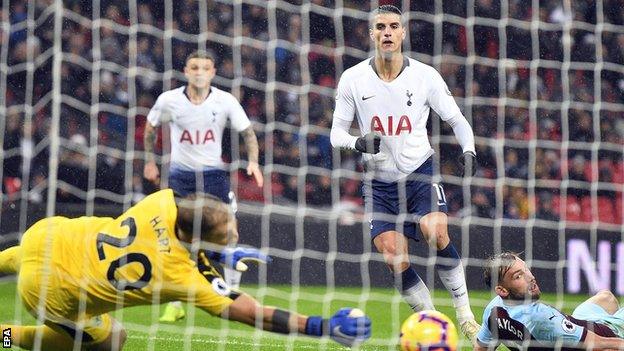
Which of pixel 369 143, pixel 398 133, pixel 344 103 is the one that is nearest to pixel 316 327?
pixel 369 143

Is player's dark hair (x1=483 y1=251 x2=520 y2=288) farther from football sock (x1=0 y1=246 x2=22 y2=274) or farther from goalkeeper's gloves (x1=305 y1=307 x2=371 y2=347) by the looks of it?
football sock (x1=0 y1=246 x2=22 y2=274)

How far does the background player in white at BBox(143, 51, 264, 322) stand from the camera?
9508mm

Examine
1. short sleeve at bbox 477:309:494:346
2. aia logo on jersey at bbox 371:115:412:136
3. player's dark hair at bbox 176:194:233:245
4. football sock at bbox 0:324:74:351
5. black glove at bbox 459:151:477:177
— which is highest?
aia logo on jersey at bbox 371:115:412:136

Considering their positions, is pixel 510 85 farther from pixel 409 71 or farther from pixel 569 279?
pixel 409 71

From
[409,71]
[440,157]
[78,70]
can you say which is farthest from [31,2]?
[409,71]

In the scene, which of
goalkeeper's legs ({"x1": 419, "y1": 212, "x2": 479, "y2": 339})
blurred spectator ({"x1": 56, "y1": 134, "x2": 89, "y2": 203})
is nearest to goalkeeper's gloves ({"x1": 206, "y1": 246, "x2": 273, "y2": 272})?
goalkeeper's legs ({"x1": 419, "y1": 212, "x2": 479, "y2": 339})

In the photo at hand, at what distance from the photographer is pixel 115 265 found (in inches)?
214

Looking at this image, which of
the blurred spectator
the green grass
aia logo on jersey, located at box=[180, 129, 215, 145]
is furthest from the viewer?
the blurred spectator

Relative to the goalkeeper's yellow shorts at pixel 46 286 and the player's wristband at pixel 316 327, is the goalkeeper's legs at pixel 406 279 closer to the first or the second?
the player's wristband at pixel 316 327

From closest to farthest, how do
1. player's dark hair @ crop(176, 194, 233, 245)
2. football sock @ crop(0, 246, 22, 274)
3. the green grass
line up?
player's dark hair @ crop(176, 194, 233, 245) → football sock @ crop(0, 246, 22, 274) → the green grass

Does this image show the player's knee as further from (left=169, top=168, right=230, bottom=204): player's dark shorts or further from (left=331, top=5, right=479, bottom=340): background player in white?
(left=169, top=168, right=230, bottom=204): player's dark shorts

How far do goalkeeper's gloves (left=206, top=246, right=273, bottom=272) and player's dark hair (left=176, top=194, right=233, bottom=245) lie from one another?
39cm

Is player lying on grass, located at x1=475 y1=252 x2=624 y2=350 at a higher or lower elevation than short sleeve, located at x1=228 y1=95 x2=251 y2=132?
lower

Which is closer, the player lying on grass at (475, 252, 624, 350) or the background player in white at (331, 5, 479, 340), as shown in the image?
the player lying on grass at (475, 252, 624, 350)
